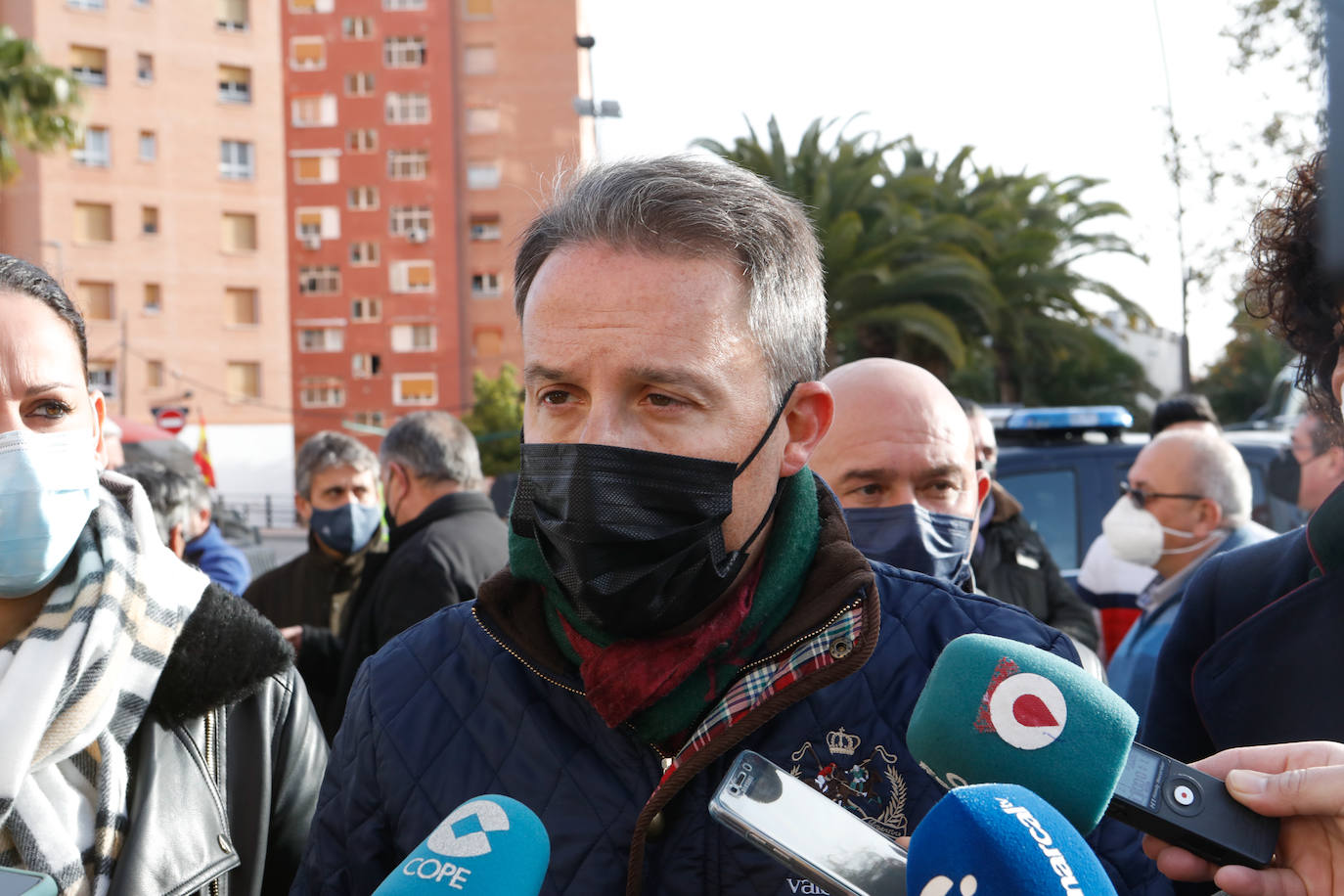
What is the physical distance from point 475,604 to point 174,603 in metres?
0.72

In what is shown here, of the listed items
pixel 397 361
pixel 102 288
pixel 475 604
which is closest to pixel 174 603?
pixel 475 604

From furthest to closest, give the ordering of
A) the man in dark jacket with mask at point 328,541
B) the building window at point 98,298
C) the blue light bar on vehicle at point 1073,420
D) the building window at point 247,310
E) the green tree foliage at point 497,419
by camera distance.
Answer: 1. the building window at point 247,310
2. the green tree foliage at point 497,419
3. the building window at point 98,298
4. the blue light bar on vehicle at point 1073,420
5. the man in dark jacket with mask at point 328,541

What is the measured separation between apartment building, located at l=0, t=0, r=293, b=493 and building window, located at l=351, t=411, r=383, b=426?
623 cm

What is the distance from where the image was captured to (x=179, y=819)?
2129 millimetres

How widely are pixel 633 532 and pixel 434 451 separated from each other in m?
3.23

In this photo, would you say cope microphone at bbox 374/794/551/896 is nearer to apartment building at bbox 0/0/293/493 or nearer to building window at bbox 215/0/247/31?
apartment building at bbox 0/0/293/493

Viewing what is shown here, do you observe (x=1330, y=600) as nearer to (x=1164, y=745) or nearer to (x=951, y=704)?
(x=1164, y=745)

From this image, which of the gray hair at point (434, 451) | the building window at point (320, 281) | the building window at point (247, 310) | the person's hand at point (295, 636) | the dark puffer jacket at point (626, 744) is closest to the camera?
the dark puffer jacket at point (626, 744)

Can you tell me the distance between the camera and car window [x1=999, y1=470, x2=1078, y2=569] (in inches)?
256

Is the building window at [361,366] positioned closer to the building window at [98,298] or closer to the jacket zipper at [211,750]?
the building window at [98,298]

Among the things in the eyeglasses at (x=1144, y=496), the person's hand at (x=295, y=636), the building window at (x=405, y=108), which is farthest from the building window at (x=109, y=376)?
the eyeglasses at (x=1144, y=496)

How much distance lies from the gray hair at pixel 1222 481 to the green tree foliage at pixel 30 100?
53.9 feet

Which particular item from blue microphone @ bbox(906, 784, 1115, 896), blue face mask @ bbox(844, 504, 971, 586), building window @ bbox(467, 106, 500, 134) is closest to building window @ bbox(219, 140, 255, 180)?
building window @ bbox(467, 106, 500, 134)

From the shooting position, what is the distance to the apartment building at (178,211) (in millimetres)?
39438
